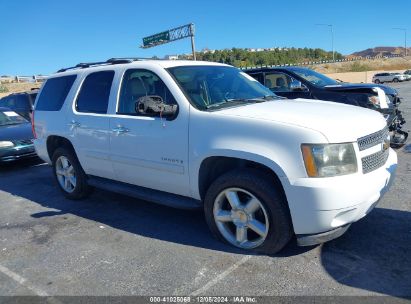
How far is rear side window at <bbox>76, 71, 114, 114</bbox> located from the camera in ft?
15.9

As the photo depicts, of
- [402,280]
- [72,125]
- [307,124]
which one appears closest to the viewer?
[402,280]

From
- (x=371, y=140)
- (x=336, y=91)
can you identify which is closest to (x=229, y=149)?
(x=371, y=140)

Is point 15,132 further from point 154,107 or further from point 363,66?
point 363,66

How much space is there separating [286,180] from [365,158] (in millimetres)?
738

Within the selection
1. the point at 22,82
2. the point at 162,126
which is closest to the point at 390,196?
the point at 162,126

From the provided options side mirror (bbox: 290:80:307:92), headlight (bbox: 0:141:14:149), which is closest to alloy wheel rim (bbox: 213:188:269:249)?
side mirror (bbox: 290:80:307:92)

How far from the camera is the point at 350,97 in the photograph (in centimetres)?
748

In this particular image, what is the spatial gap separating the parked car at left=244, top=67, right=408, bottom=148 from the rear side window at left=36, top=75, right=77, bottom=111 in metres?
4.54

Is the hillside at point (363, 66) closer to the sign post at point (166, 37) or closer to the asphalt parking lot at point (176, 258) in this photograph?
the sign post at point (166, 37)

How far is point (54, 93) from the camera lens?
582cm

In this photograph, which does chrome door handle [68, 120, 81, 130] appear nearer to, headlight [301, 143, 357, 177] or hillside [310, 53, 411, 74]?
headlight [301, 143, 357, 177]

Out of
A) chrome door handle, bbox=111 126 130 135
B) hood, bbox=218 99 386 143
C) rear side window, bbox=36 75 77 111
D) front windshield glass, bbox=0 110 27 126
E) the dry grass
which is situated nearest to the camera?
hood, bbox=218 99 386 143

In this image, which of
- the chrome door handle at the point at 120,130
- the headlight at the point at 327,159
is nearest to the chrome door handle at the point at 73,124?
the chrome door handle at the point at 120,130

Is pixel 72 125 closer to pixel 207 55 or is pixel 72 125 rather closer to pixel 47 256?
pixel 47 256
